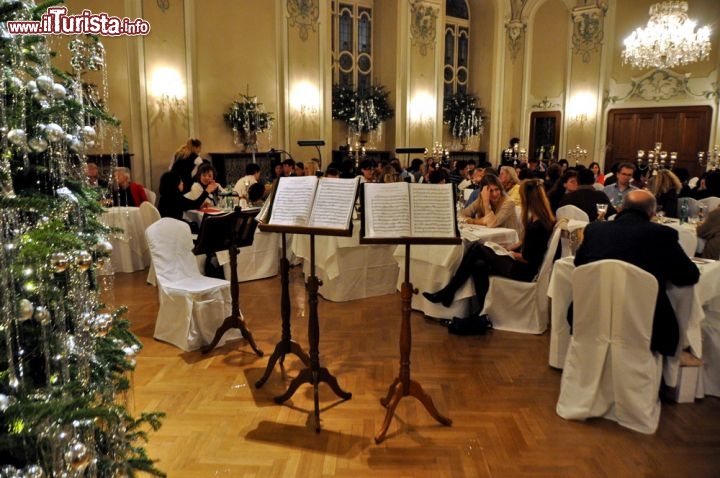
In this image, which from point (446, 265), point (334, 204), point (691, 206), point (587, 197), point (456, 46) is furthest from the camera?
point (456, 46)

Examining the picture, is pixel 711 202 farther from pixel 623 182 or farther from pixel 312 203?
pixel 312 203

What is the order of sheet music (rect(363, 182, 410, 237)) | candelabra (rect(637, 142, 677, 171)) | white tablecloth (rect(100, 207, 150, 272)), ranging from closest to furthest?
sheet music (rect(363, 182, 410, 237)) < white tablecloth (rect(100, 207, 150, 272)) < candelabra (rect(637, 142, 677, 171))

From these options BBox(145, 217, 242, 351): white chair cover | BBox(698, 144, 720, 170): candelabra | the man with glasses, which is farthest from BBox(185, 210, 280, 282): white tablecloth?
BBox(698, 144, 720, 170): candelabra

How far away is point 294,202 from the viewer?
323cm

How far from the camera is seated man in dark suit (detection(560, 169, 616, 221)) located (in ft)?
18.2

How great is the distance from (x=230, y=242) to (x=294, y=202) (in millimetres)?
1237

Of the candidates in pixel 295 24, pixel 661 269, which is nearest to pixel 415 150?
pixel 295 24

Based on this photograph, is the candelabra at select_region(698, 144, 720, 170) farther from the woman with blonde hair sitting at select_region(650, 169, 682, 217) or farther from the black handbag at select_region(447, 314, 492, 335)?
the black handbag at select_region(447, 314, 492, 335)

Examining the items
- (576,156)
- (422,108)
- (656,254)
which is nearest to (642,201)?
(656,254)

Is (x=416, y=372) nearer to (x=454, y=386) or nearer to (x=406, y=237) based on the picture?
(x=454, y=386)

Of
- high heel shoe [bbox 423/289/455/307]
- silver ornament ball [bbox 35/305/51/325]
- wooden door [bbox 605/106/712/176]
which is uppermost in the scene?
wooden door [bbox 605/106/712/176]

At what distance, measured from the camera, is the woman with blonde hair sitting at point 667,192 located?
6.26 metres

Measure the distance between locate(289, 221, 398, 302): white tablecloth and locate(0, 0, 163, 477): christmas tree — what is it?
148 inches

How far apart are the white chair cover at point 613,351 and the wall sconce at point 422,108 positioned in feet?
33.7
